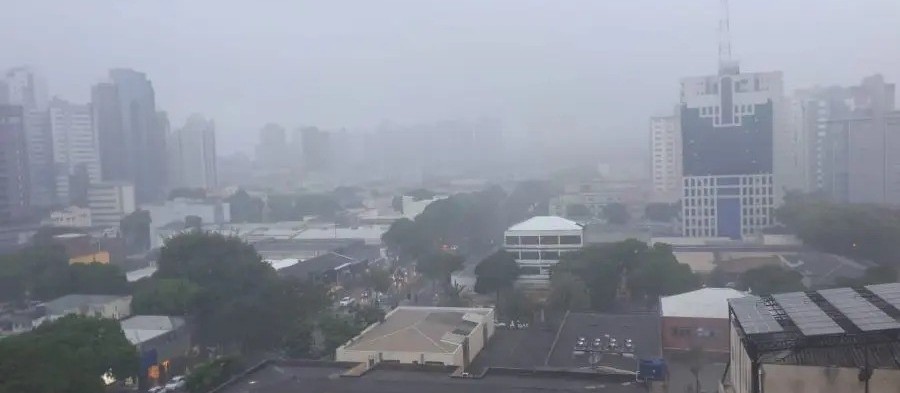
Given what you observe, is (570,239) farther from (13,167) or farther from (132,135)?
(132,135)

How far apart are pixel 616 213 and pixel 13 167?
1031 centimetres

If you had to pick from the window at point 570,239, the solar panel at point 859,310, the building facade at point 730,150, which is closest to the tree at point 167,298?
the window at point 570,239

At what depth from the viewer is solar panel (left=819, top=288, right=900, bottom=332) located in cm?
227

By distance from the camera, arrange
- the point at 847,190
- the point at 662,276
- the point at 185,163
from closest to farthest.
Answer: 1. the point at 662,276
2. the point at 847,190
3. the point at 185,163

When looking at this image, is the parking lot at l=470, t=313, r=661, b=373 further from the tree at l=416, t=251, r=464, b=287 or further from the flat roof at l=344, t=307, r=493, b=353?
the tree at l=416, t=251, r=464, b=287

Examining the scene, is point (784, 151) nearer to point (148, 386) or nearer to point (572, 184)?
point (572, 184)

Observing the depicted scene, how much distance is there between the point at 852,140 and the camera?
490 inches

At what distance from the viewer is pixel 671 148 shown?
52.2 feet

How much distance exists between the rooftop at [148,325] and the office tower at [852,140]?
1011 cm

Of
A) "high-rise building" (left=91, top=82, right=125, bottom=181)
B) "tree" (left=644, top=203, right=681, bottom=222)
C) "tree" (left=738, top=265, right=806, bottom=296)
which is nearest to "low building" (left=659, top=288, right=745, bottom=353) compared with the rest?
"tree" (left=738, top=265, right=806, bottom=296)

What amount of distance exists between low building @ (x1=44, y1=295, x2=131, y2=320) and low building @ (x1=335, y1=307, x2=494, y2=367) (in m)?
2.79

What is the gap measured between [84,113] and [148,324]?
1215cm

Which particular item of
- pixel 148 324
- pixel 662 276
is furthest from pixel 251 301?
pixel 662 276

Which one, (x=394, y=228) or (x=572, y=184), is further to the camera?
(x=572, y=184)
